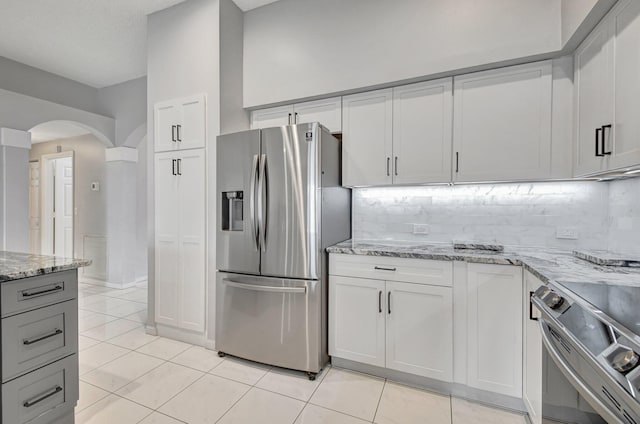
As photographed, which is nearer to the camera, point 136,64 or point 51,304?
point 51,304

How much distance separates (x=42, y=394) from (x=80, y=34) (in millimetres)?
3502

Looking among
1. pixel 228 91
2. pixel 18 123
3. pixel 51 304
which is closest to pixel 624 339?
pixel 51 304

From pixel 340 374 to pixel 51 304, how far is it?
1.85 meters

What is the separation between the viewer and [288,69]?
2.71m

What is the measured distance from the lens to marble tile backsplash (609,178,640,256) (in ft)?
5.82

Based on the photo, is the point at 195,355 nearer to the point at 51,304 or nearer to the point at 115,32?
the point at 51,304

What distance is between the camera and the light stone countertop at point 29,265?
4.47ft

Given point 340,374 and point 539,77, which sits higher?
point 539,77

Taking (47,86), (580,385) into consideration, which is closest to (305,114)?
(580,385)

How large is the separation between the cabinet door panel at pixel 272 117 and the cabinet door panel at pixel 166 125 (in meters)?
0.70

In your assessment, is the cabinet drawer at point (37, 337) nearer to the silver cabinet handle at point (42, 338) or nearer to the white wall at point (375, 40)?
the silver cabinet handle at point (42, 338)

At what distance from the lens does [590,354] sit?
0.79m

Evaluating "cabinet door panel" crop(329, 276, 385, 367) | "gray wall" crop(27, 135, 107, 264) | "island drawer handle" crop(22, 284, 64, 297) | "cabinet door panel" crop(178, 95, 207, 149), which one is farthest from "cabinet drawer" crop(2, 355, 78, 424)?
"gray wall" crop(27, 135, 107, 264)

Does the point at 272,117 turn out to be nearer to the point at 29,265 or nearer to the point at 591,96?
the point at 29,265
